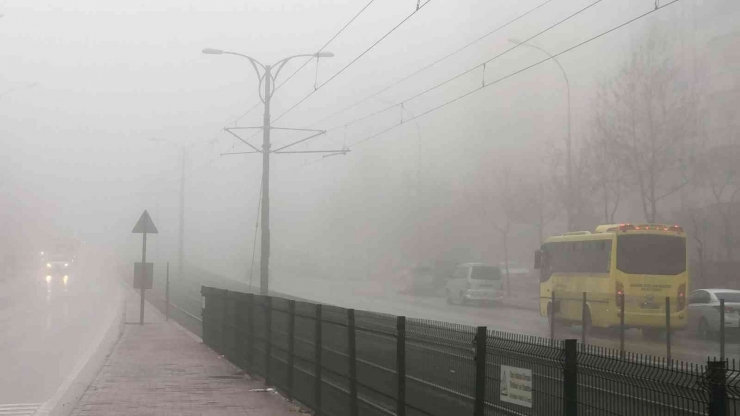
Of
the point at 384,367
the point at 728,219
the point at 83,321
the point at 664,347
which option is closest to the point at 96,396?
the point at 384,367

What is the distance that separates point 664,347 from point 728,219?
71.1 ft

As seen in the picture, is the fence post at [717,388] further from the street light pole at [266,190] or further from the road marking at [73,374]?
the street light pole at [266,190]

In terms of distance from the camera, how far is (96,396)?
12.7m

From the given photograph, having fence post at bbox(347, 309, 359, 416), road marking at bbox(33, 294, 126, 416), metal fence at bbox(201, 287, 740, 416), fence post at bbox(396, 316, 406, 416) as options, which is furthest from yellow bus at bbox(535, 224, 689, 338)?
fence post at bbox(396, 316, 406, 416)

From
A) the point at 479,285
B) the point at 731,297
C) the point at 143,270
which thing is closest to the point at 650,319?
the point at 731,297

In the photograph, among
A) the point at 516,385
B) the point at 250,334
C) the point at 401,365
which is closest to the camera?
the point at 516,385

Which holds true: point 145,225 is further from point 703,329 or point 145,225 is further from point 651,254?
point 703,329

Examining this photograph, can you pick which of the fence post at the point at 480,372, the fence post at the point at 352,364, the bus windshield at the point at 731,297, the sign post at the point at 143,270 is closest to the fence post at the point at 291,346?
the fence post at the point at 352,364

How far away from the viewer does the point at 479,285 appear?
40125mm

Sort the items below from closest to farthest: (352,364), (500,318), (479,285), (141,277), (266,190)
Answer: (352,364) < (141,277) < (266,190) < (500,318) < (479,285)

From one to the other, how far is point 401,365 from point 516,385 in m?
2.19

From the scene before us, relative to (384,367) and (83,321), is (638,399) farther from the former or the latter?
(83,321)

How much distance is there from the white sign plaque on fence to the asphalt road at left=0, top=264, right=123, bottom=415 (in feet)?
26.4

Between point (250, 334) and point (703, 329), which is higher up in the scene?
point (250, 334)
